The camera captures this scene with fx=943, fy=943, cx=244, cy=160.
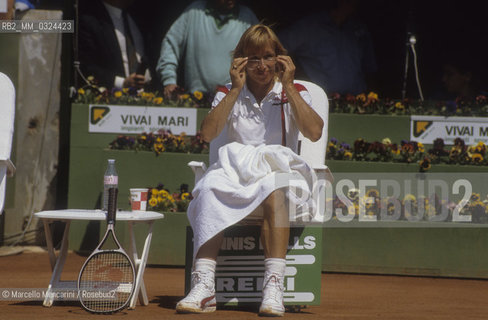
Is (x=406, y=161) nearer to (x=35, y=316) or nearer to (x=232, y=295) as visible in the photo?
(x=232, y=295)

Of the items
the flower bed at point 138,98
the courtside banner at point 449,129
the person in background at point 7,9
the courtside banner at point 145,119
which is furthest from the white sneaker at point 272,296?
the person in background at point 7,9

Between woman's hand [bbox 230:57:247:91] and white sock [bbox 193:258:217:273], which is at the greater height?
woman's hand [bbox 230:57:247:91]

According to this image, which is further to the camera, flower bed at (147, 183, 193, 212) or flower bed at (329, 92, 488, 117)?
flower bed at (329, 92, 488, 117)

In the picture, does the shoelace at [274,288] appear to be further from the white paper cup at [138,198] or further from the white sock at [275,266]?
the white paper cup at [138,198]

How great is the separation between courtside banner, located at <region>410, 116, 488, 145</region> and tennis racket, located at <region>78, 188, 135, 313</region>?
450 centimetres

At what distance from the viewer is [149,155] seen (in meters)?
8.40

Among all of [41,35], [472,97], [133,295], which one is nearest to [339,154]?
[472,97]

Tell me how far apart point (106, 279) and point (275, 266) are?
3.05ft

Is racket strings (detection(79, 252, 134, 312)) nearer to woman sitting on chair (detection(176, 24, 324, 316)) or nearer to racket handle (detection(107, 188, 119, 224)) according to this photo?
racket handle (detection(107, 188, 119, 224))

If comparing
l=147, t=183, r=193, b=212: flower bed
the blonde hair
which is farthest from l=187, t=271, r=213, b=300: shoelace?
l=147, t=183, r=193, b=212: flower bed

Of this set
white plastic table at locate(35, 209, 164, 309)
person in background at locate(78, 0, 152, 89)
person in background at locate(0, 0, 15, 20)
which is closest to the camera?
white plastic table at locate(35, 209, 164, 309)

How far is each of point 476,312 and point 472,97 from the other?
15.6ft

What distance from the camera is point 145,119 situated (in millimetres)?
8859

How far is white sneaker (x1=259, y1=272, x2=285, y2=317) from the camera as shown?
4.92 meters
